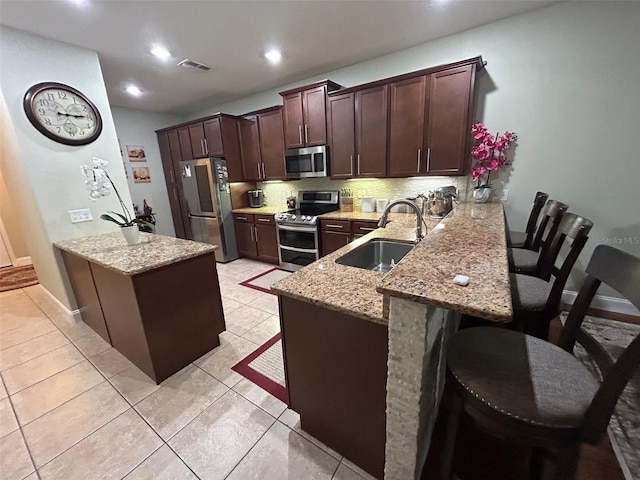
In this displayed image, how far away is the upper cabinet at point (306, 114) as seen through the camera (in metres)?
3.25

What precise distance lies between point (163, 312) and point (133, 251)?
561 millimetres

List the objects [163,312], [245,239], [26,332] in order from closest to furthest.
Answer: [163,312], [26,332], [245,239]

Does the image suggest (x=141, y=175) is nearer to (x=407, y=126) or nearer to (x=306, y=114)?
(x=306, y=114)

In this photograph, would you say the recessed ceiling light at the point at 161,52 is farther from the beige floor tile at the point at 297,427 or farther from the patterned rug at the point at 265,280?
the beige floor tile at the point at 297,427

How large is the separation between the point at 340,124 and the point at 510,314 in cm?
307

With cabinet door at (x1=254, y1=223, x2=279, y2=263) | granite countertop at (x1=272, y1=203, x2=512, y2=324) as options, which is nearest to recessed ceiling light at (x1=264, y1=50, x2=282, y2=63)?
cabinet door at (x1=254, y1=223, x2=279, y2=263)

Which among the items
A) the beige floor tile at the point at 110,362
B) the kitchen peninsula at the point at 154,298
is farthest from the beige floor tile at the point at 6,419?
the kitchen peninsula at the point at 154,298

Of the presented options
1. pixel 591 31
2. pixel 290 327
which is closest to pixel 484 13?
pixel 591 31

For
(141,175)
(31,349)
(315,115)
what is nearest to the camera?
(31,349)

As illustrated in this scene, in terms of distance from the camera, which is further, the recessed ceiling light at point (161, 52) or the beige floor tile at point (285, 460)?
the recessed ceiling light at point (161, 52)

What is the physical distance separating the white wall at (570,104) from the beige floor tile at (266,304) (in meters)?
2.74

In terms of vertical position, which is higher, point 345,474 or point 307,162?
point 307,162

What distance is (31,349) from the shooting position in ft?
7.44

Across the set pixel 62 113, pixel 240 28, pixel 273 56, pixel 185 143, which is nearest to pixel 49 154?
pixel 62 113
